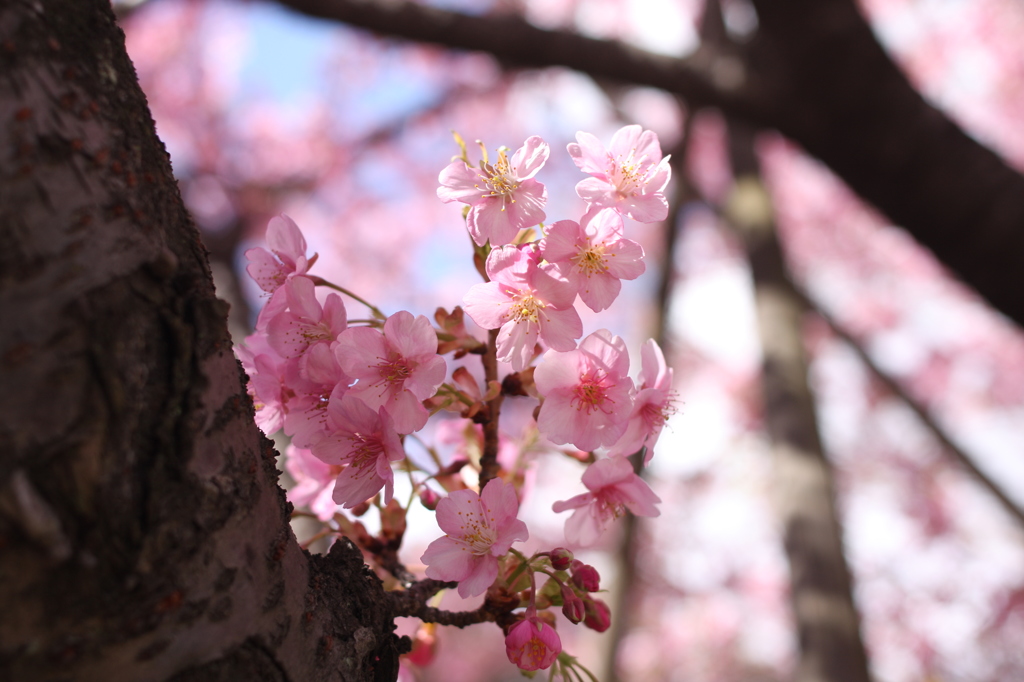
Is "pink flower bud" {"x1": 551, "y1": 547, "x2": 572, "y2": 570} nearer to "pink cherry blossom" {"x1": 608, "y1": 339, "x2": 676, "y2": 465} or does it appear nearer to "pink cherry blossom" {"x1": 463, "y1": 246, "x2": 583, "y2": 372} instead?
"pink cherry blossom" {"x1": 608, "y1": 339, "x2": 676, "y2": 465}

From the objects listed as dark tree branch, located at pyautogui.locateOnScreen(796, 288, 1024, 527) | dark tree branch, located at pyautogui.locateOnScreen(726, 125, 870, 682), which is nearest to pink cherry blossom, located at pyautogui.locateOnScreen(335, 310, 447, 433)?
dark tree branch, located at pyautogui.locateOnScreen(726, 125, 870, 682)

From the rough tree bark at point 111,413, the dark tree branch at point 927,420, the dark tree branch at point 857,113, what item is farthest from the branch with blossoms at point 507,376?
the dark tree branch at point 927,420

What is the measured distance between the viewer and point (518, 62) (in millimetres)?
2570

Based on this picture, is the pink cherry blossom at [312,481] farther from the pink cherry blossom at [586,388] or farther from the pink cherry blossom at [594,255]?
the pink cherry blossom at [594,255]

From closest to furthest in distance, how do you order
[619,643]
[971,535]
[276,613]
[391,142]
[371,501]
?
[276,613] → [371,501] → [619,643] → [391,142] → [971,535]

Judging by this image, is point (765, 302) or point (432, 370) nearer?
point (432, 370)

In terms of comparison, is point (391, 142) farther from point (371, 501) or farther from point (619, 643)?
point (371, 501)

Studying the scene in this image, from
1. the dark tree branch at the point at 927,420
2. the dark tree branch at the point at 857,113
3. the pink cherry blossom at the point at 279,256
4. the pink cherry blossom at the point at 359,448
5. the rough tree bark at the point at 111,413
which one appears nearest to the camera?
the rough tree bark at the point at 111,413

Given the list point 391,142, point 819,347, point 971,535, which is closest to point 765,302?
point 391,142

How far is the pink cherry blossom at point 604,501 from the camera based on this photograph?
0.80 m

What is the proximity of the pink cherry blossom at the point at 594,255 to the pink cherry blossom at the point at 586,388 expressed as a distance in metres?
0.06

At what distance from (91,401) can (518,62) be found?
2404mm

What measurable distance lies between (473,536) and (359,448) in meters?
0.18

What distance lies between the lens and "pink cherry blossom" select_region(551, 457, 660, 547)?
80cm
